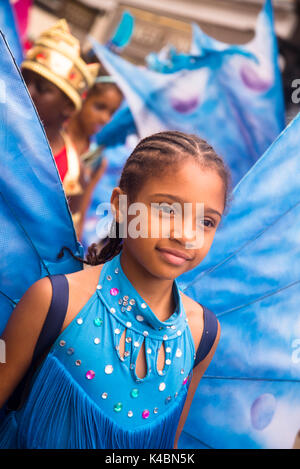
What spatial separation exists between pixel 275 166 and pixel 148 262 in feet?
1.41

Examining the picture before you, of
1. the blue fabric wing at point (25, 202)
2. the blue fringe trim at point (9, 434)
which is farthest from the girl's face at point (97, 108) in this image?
the blue fringe trim at point (9, 434)

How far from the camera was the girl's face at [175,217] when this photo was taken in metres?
0.82

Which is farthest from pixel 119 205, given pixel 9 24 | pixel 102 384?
pixel 9 24

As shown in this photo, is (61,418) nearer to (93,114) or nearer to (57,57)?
(57,57)

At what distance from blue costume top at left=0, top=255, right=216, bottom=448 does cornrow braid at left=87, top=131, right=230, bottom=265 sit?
19 cm

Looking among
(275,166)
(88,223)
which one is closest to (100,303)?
(275,166)

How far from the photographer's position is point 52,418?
2.75 ft

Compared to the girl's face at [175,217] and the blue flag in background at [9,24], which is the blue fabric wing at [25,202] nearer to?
the girl's face at [175,217]

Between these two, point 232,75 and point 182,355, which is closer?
point 182,355

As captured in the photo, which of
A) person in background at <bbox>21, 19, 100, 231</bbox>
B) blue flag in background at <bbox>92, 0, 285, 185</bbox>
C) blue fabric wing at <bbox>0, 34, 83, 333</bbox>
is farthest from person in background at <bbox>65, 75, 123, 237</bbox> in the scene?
blue fabric wing at <bbox>0, 34, 83, 333</bbox>

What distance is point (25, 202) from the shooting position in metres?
0.95

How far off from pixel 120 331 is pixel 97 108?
2225 millimetres

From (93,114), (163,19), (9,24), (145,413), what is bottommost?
(163,19)
